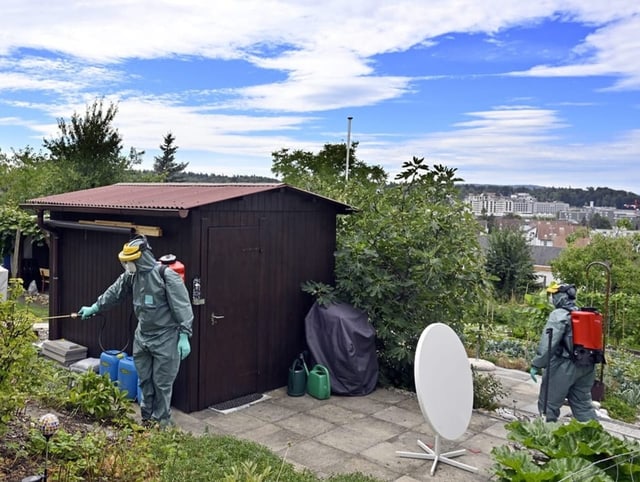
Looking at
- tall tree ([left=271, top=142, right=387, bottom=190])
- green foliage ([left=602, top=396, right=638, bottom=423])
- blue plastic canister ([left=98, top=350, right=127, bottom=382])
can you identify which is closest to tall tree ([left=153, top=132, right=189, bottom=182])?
tall tree ([left=271, top=142, right=387, bottom=190])

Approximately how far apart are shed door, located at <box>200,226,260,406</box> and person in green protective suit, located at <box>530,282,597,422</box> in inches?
115

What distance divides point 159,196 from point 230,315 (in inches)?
64.0

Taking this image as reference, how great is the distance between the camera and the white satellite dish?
427 centimetres

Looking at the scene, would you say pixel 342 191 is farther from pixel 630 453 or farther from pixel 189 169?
pixel 189 169

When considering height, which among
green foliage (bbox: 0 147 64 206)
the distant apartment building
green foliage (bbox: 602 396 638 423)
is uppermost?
the distant apartment building

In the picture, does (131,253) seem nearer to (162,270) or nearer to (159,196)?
(162,270)

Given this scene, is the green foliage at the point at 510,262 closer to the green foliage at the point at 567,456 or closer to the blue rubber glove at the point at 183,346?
the blue rubber glove at the point at 183,346

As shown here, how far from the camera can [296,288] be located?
657cm

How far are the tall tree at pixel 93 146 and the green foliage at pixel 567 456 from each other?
→ 15.5 m

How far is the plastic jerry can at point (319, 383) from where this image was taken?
609 cm

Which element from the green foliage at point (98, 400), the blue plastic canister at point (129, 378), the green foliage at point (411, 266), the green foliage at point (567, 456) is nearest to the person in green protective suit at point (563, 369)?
the green foliage at point (567, 456)

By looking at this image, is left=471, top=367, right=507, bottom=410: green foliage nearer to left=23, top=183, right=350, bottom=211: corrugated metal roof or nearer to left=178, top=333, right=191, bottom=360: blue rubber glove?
left=23, top=183, right=350, bottom=211: corrugated metal roof

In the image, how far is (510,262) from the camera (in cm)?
1886

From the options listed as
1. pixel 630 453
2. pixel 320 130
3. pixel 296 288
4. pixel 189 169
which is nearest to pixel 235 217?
pixel 296 288
